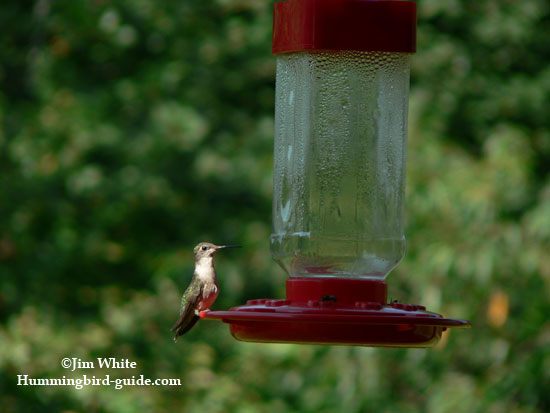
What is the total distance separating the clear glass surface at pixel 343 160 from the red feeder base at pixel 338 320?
42 centimetres

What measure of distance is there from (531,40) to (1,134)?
443 cm

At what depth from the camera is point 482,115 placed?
7.44 m

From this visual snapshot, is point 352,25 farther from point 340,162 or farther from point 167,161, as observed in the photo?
point 167,161

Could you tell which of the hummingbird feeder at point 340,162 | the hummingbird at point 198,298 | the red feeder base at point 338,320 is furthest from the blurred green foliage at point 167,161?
the red feeder base at point 338,320

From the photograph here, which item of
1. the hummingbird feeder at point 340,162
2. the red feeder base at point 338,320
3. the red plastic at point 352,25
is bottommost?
the red feeder base at point 338,320

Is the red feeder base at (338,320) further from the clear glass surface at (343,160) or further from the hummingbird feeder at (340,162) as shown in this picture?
the clear glass surface at (343,160)

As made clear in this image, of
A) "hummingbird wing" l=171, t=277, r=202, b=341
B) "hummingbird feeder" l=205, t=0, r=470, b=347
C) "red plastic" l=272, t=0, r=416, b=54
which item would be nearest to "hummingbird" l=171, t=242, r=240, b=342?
"hummingbird wing" l=171, t=277, r=202, b=341

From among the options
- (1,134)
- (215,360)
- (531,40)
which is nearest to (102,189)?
(1,134)

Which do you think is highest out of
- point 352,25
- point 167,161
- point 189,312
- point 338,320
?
point 352,25

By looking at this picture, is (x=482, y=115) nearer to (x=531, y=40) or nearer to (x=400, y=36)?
(x=531, y=40)

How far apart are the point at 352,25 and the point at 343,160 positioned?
1.98 feet

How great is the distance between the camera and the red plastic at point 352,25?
247cm

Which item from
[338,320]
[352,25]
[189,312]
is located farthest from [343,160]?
[338,320]

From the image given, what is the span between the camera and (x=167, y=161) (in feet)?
24.4
